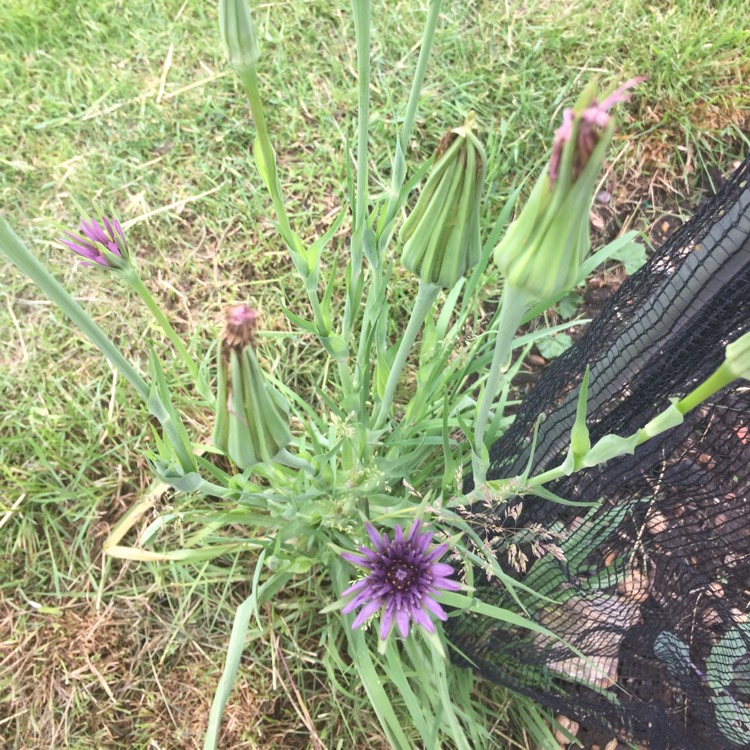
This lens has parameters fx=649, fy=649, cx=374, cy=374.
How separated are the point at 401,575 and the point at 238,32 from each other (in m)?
0.70

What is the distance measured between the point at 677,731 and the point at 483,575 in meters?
0.44

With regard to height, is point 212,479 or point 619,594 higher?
point 212,479

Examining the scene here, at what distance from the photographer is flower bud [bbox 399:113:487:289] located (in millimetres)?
665

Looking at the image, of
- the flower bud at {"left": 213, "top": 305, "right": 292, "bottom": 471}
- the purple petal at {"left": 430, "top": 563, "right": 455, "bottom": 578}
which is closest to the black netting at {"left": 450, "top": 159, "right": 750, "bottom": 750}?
the purple petal at {"left": 430, "top": 563, "right": 455, "bottom": 578}

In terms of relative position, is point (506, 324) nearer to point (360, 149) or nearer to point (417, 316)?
point (417, 316)

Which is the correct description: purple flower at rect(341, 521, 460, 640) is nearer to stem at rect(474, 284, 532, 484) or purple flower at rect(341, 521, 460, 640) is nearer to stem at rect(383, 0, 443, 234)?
stem at rect(474, 284, 532, 484)

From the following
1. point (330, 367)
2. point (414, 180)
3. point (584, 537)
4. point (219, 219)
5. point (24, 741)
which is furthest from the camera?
point (219, 219)

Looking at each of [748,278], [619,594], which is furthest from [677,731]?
[748,278]

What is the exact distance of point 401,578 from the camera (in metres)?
0.89

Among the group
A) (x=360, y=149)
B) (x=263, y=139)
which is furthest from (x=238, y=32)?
(x=360, y=149)

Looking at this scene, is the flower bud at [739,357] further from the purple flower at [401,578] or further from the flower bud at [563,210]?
the purple flower at [401,578]

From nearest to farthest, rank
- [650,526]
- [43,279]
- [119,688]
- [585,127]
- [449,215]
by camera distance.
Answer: [585,127] < [43,279] < [449,215] < [650,526] < [119,688]

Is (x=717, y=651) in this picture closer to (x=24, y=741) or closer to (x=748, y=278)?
(x=748, y=278)

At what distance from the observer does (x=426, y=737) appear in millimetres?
1091
